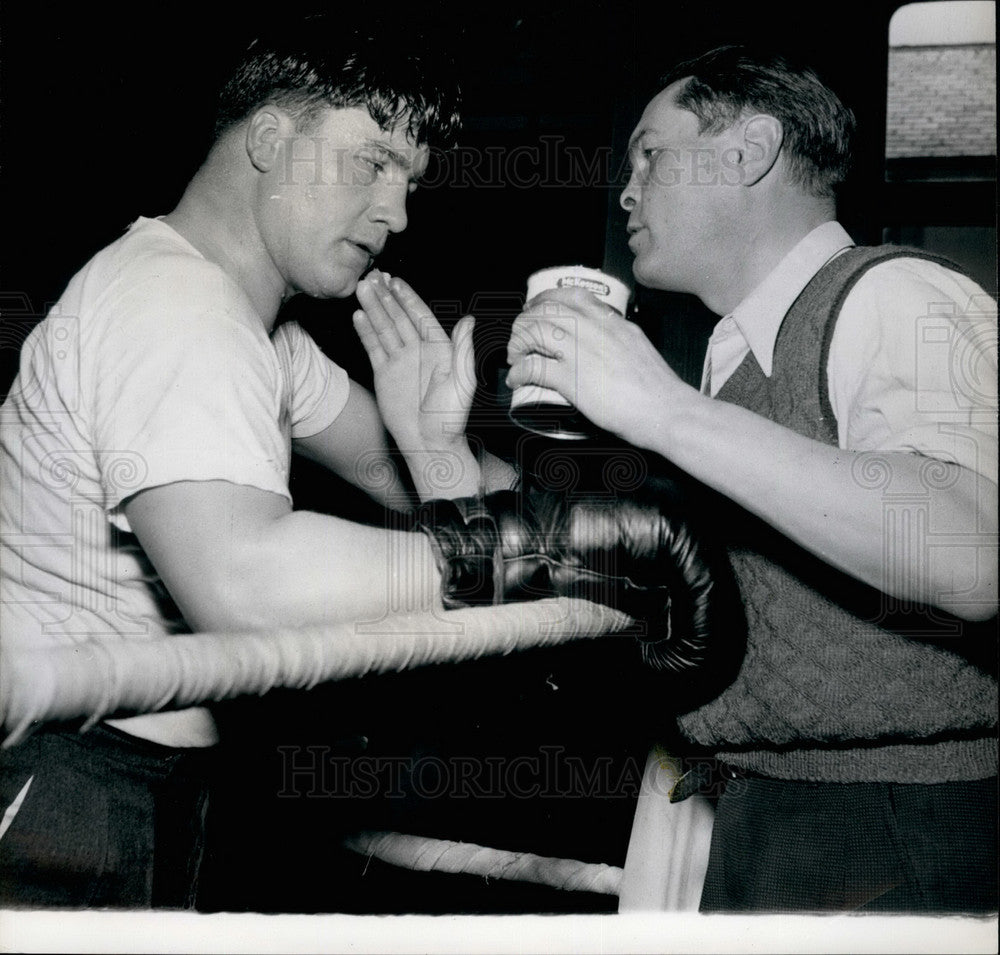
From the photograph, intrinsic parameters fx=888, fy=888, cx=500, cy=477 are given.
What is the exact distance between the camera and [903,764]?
986mm

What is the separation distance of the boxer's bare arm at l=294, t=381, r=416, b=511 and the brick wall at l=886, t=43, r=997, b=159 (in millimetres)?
790

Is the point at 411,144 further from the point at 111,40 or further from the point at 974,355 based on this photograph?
the point at 974,355

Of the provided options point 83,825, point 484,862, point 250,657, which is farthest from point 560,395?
point 83,825

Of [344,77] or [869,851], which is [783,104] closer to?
[344,77]

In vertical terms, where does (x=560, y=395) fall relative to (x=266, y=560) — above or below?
above

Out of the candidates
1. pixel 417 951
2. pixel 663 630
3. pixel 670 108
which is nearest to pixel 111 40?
pixel 670 108

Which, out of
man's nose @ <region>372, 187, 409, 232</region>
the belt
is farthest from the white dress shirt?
man's nose @ <region>372, 187, 409, 232</region>

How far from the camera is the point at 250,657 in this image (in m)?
0.72

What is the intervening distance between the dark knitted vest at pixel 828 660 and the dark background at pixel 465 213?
0.56 feet

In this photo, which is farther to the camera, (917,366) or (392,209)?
(392,209)

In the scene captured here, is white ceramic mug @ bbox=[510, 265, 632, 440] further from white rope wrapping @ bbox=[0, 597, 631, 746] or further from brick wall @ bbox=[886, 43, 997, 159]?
brick wall @ bbox=[886, 43, 997, 159]

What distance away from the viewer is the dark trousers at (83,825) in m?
0.97

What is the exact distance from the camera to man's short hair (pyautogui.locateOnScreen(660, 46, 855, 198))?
114cm

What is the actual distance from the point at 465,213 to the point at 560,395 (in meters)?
0.34
